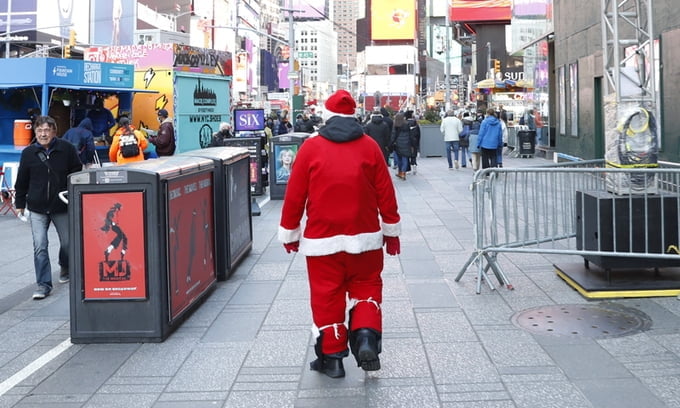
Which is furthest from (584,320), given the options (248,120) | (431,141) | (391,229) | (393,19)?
(393,19)

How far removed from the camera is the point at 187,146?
73.6 feet

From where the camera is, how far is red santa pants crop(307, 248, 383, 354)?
523 centimetres

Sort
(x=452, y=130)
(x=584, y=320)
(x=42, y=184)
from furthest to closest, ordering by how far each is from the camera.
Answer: (x=452, y=130) < (x=42, y=184) < (x=584, y=320)

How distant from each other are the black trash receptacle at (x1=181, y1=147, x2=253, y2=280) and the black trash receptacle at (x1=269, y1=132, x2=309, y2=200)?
6965 mm

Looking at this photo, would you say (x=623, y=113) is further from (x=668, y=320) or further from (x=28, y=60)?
(x=28, y=60)

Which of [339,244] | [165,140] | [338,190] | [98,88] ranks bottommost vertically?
[339,244]

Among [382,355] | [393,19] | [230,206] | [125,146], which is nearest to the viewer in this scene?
[382,355]

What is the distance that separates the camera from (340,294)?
5289mm

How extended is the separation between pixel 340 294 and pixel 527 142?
999 inches

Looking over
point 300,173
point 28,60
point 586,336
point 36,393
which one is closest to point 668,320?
point 586,336

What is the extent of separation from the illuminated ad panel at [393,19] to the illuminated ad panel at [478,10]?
91237 mm

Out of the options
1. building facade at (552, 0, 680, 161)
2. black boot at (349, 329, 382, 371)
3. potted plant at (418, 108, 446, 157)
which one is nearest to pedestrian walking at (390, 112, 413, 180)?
building facade at (552, 0, 680, 161)

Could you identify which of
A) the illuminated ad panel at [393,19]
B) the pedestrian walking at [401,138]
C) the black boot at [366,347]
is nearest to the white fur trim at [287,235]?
the black boot at [366,347]

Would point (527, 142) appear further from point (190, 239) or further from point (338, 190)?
point (338, 190)
